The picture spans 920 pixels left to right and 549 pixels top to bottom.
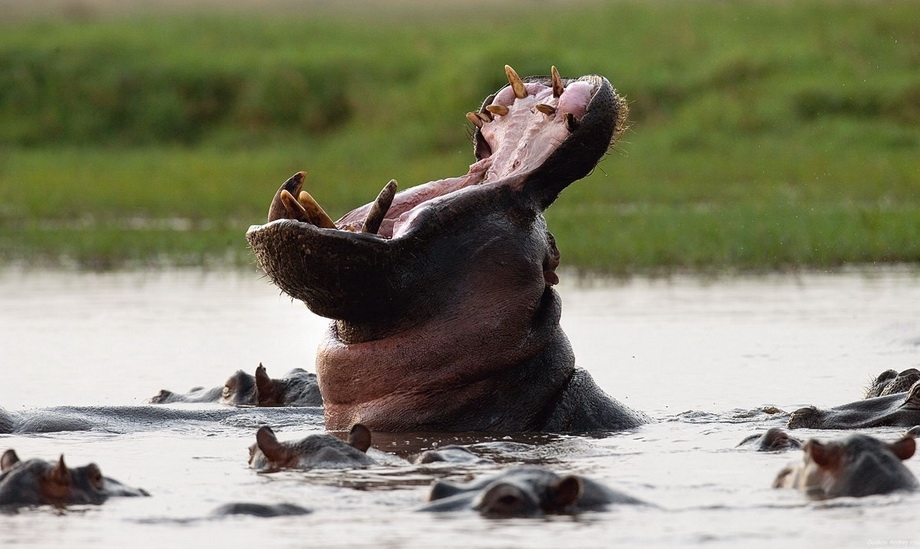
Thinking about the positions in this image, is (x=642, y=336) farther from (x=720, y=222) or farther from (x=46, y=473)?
(x=720, y=222)

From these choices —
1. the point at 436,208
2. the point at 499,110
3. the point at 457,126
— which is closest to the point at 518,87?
the point at 499,110

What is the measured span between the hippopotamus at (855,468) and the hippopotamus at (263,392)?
290 centimetres

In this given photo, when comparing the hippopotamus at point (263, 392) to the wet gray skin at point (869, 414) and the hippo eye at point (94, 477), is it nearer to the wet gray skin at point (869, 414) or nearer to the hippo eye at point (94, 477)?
the wet gray skin at point (869, 414)

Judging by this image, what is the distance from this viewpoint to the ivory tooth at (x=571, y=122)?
5914 millimetres

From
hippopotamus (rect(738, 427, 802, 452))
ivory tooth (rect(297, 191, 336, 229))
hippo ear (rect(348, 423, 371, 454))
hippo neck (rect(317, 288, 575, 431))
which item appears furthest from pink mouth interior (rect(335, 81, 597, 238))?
hippopotamus (rect(738, 427, 802, 452))

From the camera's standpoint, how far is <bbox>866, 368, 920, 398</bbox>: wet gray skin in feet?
21.3

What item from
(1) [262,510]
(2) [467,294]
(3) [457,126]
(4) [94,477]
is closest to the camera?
(1) [262,510]

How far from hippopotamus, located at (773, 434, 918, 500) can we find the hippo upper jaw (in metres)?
1.50

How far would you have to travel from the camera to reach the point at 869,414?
Result: 627 centimetres

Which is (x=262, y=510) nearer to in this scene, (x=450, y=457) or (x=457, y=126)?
(x=450, y=457)

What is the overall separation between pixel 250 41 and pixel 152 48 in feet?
12.1

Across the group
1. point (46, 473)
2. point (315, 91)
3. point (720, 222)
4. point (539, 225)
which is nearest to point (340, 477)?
point (46, 473)

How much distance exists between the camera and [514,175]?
599cm

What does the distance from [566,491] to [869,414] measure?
208 centimetres
